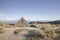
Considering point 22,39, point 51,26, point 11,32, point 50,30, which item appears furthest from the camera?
point 51,26

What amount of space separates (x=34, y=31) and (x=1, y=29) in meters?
1.66

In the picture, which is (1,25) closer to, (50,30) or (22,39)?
(22,39)

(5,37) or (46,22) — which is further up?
(46,22)

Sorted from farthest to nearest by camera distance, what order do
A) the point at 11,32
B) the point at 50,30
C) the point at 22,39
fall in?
the point at 50,30 < the point at 11,32 < the point at 22,39

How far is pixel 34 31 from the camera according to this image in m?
6.79

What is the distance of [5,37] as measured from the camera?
6336 mm

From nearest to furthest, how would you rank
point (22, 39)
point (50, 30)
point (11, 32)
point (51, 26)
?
1. point (22, 39)
2. point (11, 32)
3. point (50, 30)
4. point (51, 26)

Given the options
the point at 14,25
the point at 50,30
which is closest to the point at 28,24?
the point at 14,25

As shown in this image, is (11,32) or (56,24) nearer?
(11,32)

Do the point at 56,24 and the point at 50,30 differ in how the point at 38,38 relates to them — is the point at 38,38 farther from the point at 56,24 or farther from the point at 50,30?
the point at 56,24

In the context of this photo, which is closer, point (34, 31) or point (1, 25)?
point (34, 31)

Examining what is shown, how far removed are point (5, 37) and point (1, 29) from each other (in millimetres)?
785

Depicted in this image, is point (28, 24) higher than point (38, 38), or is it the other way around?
point (28, 24)

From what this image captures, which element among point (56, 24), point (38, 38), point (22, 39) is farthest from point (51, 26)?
point (22, 39)
